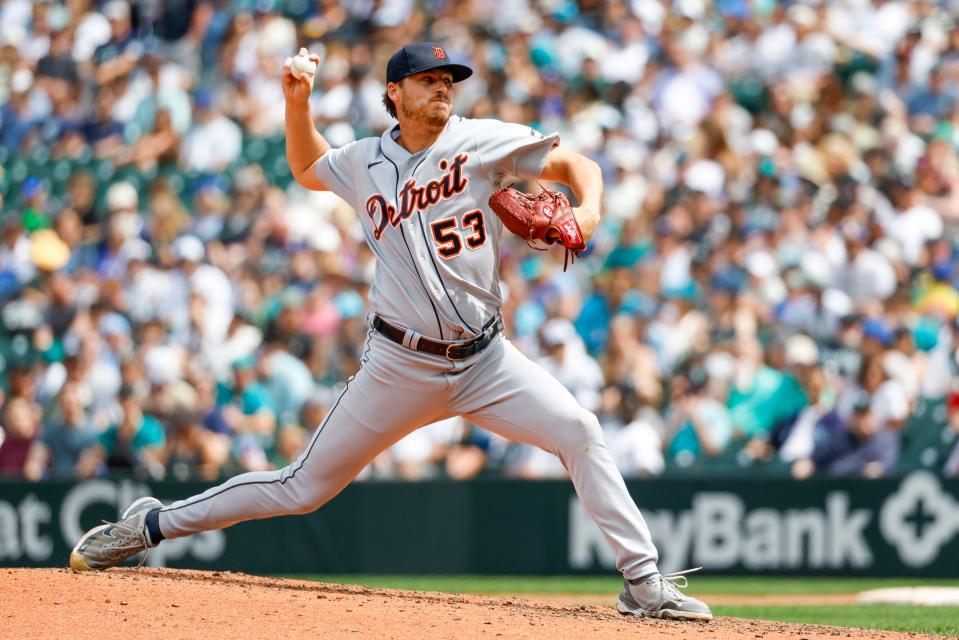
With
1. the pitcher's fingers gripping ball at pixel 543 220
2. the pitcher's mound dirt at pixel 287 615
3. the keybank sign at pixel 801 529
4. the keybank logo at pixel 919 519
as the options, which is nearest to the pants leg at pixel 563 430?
the pitcher's mound dirt at pixel 287 615

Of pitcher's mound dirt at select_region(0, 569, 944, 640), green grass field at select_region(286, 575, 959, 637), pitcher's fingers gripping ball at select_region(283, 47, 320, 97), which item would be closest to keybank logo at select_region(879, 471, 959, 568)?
green grass field at select_region(286, 575, 959, 637)

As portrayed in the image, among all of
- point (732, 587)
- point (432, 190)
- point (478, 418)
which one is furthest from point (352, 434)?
point (732, 587)

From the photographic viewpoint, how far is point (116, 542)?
592 cm

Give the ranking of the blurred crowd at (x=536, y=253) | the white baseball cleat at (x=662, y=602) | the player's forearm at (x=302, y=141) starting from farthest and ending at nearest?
the blurred crowd at (x=536, y=253) < the player's forearm at (x=302, y=141) < the white baseball cleat at (x=662, y=602)

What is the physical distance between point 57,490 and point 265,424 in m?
1.45

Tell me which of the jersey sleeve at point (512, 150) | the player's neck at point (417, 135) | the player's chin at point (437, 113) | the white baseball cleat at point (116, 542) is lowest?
the white baseball cleat at point (116, 542)

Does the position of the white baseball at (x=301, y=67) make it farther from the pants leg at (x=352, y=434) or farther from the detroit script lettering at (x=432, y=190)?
the pants leg at (x=352, y=434)

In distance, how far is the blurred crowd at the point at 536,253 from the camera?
33.9 ft

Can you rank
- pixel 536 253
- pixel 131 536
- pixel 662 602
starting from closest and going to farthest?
pixel 662 602 < pixel 131 536 < pixel 536 253

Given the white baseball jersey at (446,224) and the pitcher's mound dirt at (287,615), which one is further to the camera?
the white baseball jersey at (446,224)

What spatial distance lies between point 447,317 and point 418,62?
87 cm

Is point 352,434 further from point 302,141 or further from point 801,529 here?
point 801,529

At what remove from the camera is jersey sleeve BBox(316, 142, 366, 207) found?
217 inches

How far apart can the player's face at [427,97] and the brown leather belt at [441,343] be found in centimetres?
71
